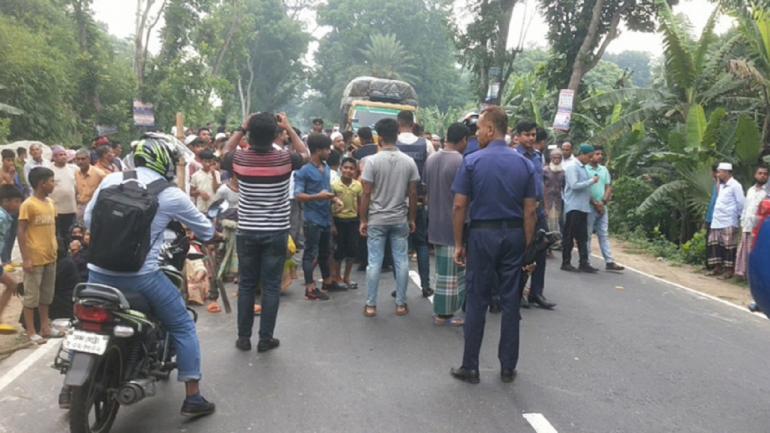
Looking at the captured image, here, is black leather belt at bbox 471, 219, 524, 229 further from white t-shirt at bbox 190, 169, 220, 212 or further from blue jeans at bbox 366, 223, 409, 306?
Answer: white t-shirt at bbox 190, 169, 220, 212

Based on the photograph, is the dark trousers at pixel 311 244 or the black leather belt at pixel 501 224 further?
the dark trousers at pixel 311 244

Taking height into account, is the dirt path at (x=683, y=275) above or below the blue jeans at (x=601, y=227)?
below

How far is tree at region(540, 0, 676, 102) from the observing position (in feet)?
56.4

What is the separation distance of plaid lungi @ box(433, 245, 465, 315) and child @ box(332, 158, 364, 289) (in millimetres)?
1947

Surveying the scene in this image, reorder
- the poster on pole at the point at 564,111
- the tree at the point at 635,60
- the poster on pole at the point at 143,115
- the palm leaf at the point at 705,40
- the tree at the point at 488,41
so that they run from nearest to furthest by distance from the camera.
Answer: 1. the palm leaf at the point at 705,40
2. the poster on pole at the point at 564,111
3. the poster on pole at the point at 143,115
4. the tree at the point at 488,41
5. the tree at the point at 635,60

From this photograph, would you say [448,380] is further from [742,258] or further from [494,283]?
[742,258]

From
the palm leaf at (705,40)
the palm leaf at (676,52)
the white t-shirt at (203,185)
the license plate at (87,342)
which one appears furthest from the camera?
the palm leaf at (676,52)

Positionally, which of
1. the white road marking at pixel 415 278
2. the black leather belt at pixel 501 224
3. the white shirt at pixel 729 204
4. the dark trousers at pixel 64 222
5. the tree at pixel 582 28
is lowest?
the white road marking at pixel 415 278

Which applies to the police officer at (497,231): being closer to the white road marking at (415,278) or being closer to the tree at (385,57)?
the white road marking at (415,278)

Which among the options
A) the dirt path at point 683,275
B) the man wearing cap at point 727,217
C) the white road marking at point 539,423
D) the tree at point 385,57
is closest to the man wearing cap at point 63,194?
the white road marking at point 539,423

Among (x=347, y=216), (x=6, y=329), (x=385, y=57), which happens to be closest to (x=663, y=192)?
(x=347, y=216)

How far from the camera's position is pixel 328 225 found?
7531 mm

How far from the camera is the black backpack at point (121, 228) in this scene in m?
3.66

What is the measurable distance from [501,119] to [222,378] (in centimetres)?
290
